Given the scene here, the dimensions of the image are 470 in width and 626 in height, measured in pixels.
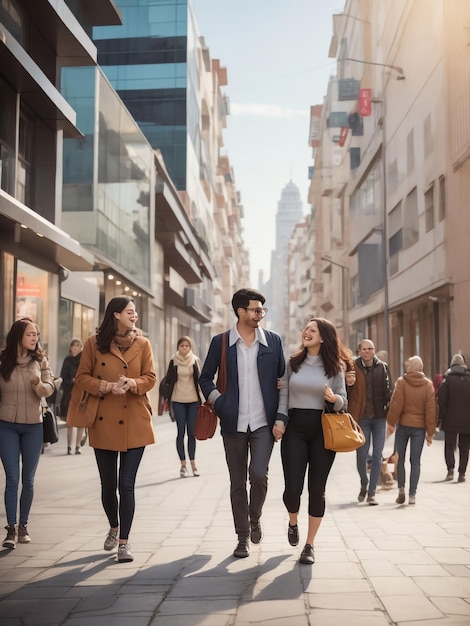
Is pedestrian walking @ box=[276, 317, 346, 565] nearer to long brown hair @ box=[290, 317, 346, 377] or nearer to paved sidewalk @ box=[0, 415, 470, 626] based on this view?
long brown hair @ box=[290, 317, 346, 377]

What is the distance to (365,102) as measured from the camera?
41.9 meters

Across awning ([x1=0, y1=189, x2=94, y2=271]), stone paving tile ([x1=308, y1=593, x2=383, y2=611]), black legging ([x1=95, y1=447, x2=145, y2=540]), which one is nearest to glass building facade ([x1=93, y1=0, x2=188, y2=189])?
awning ([x1=0, y1=189, x2=94, y2=271])

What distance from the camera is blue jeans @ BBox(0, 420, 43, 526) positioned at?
7.04 m

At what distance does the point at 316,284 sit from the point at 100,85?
56.8 m

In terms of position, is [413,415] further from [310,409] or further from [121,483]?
[121,483]


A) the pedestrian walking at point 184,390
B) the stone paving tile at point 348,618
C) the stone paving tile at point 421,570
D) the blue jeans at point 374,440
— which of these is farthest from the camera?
the pedestrian walking at point 184,390

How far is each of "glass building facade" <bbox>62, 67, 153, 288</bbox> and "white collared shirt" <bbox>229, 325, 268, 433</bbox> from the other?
15.0 m

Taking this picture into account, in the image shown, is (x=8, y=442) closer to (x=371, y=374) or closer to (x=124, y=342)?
(x=124, y=342)

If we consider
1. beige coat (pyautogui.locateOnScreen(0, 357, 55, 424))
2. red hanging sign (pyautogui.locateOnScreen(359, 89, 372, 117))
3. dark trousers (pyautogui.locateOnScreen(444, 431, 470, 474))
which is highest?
red hanging sign (pyautogui.locateOnScreen(359, 89, 372, 117))

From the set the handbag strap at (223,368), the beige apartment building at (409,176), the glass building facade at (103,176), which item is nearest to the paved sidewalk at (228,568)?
the handbag strap at (223,368)

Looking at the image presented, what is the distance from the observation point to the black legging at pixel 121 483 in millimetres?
6325

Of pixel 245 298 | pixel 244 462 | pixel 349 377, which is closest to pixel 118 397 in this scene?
pixel 244 462

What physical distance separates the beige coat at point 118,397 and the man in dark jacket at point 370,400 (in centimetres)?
376

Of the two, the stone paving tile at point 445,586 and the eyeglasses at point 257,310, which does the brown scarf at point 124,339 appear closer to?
the eyeglasses at point 257,310
